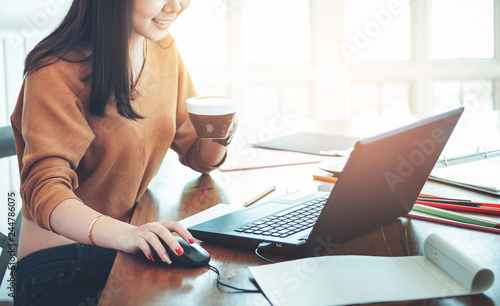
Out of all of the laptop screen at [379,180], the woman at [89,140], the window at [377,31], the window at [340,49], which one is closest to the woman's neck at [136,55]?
the woman at [89,140]

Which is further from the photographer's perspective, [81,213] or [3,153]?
[3,153]

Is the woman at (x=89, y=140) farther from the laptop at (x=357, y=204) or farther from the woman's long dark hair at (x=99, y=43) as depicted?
the laptop at (x=357, y=204)

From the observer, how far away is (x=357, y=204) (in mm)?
800

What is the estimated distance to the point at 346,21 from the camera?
3.43 meters

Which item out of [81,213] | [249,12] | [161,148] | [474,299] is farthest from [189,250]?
[249,12]

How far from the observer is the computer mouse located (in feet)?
2.58

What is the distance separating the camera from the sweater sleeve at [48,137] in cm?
97

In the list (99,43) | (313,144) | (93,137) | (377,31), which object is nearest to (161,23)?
(99,43)

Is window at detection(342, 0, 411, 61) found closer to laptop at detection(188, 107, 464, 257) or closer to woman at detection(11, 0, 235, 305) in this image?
woman at detection(11, 0, 235, 305)

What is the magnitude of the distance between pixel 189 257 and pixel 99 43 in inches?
22.7

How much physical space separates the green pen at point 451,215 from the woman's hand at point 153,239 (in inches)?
18.7

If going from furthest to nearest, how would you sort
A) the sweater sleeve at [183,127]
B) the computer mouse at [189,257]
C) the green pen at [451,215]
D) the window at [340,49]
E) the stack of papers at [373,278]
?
the window at [340,49], the sweater sleeve at [183,127], the green pen at [451,215], the computer mouse at [189,257], the stack of papers at [373,278]

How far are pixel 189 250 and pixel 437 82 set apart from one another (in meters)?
3.22

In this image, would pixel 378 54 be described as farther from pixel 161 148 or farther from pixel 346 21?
pixel 161 148
